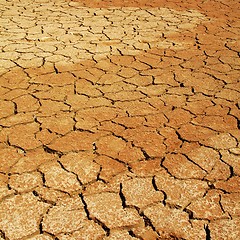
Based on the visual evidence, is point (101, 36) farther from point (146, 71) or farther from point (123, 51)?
point (146, 71)

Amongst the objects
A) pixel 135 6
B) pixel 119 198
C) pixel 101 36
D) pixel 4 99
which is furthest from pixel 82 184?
pixel 135 6

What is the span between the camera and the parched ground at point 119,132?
1.87 meters

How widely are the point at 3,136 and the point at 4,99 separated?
22.8 inches

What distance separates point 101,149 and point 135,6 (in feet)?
13.6

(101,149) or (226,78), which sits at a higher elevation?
(226,78)

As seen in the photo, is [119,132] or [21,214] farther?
[119,132]

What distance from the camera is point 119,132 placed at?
2.59m

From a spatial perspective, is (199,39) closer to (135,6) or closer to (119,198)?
(135,6)

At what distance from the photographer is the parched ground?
187cm

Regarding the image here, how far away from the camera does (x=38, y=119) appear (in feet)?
8.98

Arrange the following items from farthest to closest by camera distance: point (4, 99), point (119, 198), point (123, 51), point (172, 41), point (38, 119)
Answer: point (172, 41) → point (123, 51) → point (4, 99) → point (38, 119) → point (119, 198)

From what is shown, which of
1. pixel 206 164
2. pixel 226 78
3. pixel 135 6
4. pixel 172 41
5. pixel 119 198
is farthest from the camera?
pixel 135 6

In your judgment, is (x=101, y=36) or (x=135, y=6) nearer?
(x=101, y=36)

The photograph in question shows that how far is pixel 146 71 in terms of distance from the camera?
3.56 meters
